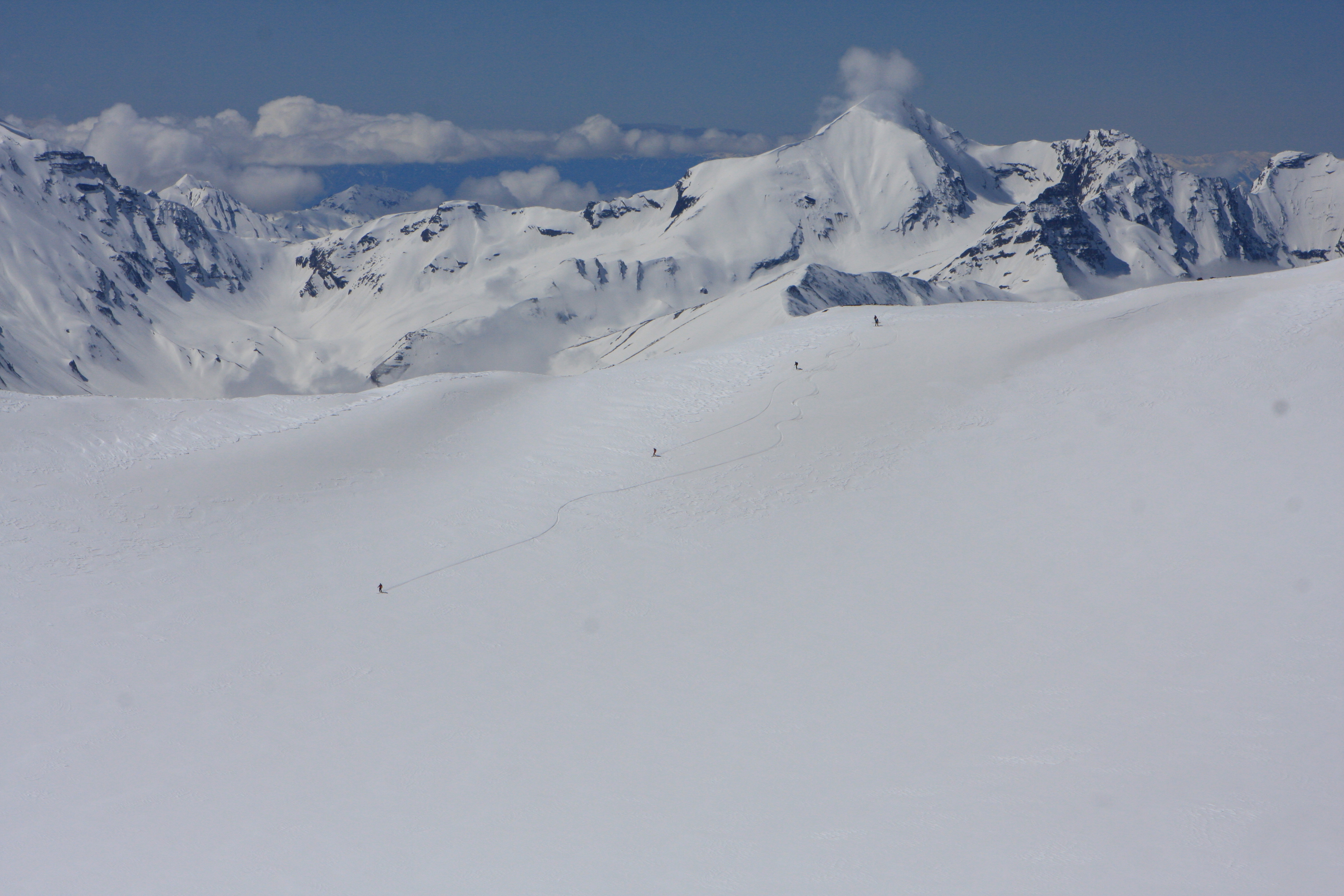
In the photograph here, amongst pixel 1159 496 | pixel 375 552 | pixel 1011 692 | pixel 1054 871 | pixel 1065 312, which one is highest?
pixel 1065 312

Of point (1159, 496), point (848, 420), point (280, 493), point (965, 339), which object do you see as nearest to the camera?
point (1159, 496)

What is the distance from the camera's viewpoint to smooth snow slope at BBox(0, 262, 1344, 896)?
20.1 m

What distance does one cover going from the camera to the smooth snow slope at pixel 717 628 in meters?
20.1

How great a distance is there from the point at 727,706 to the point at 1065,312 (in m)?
36.5

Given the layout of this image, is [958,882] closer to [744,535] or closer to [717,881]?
[717,881]

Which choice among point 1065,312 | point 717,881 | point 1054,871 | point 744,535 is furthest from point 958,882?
point 1065,312

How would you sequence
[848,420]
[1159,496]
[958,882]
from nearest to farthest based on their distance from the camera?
[958,882] < [1159,496] < [848,420]

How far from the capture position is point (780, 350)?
174 ft

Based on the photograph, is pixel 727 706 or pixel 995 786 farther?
pixel 727 706

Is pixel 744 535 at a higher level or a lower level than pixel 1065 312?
lower

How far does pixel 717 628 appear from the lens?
29625 millimetres

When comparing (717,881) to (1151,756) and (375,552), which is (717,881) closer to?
(1151,756)

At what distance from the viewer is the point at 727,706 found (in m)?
25.5

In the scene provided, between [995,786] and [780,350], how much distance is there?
112ft
